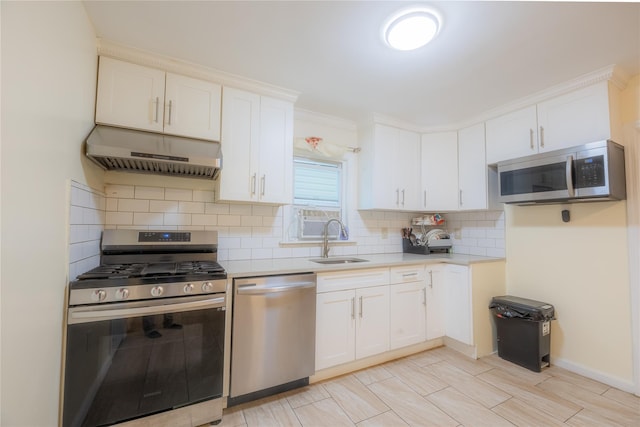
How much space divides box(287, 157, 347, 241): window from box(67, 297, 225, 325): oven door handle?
44.9 inches

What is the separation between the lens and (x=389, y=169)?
292 cm

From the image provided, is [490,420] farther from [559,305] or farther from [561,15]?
[561,15]

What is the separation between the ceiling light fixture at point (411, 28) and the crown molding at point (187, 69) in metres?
0.99

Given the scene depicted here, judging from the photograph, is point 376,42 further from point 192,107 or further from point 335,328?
point 335,328

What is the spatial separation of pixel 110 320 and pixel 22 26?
1.29 m

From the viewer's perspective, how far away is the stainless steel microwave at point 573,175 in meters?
1.91

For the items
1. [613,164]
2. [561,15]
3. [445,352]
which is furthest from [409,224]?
[561,15]

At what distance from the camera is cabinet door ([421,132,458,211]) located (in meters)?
3.01

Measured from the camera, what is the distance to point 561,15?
57.4 inches

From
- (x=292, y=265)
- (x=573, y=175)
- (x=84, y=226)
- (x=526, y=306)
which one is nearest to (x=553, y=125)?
(x=573, y=175)

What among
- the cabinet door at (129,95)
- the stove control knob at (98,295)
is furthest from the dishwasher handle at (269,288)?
the cabinet door at (129,95)

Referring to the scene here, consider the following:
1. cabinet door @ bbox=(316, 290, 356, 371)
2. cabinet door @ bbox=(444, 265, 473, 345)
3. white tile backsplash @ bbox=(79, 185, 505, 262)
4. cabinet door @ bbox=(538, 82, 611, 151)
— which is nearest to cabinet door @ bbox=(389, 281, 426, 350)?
cabinet door @ bbox=(444, 265, 473, 345)

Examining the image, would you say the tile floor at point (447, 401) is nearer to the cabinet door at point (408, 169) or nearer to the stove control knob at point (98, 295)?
the stove control knob at point (98, 295)

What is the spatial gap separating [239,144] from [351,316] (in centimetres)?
168
